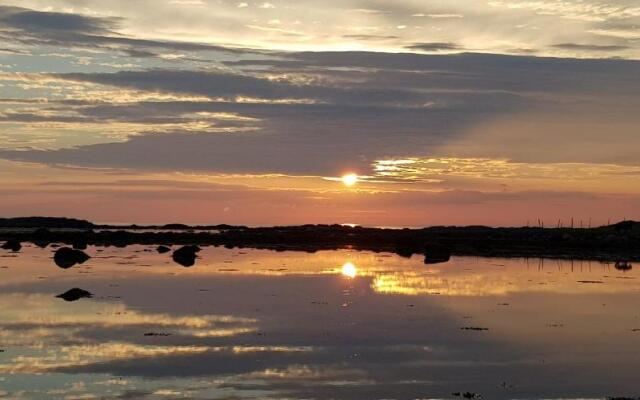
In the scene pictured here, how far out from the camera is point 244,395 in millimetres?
17922

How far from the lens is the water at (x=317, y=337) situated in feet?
62.7

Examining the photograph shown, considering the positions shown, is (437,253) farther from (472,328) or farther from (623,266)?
(472,328)

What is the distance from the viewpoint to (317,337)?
86.6 feet

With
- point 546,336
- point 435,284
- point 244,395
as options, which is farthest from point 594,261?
point 244,395

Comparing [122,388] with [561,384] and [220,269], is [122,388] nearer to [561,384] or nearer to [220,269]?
[561,384]

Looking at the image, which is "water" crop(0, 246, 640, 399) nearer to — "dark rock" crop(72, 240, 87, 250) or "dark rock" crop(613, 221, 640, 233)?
"dark rock" crop(72, 240, 87, 250)

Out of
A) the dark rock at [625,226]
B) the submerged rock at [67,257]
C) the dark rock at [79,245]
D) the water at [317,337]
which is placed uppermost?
the dark rock at [625,226]

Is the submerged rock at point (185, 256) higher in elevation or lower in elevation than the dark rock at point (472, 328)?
higher

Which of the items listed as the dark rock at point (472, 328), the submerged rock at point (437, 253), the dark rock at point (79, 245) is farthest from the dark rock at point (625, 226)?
the dark rock at point (472, 328)

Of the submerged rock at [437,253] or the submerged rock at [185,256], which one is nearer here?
the submerged rock at [185,256]

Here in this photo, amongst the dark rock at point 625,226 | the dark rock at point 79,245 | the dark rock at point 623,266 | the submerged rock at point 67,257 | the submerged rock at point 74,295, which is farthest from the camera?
the dark rock at point 625,226

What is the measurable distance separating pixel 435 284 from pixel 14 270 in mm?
27433

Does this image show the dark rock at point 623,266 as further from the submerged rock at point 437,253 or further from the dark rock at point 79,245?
the dark rock at point 79,245

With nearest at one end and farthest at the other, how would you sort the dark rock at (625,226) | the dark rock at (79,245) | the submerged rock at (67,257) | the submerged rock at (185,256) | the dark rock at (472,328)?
1. the dark rock at (472,328)
2. the submerged rock at (67,257)
3. the submerged rock at (185,256)
4. the dark rock at (79,245)
5. the dark rock at (625,226)
